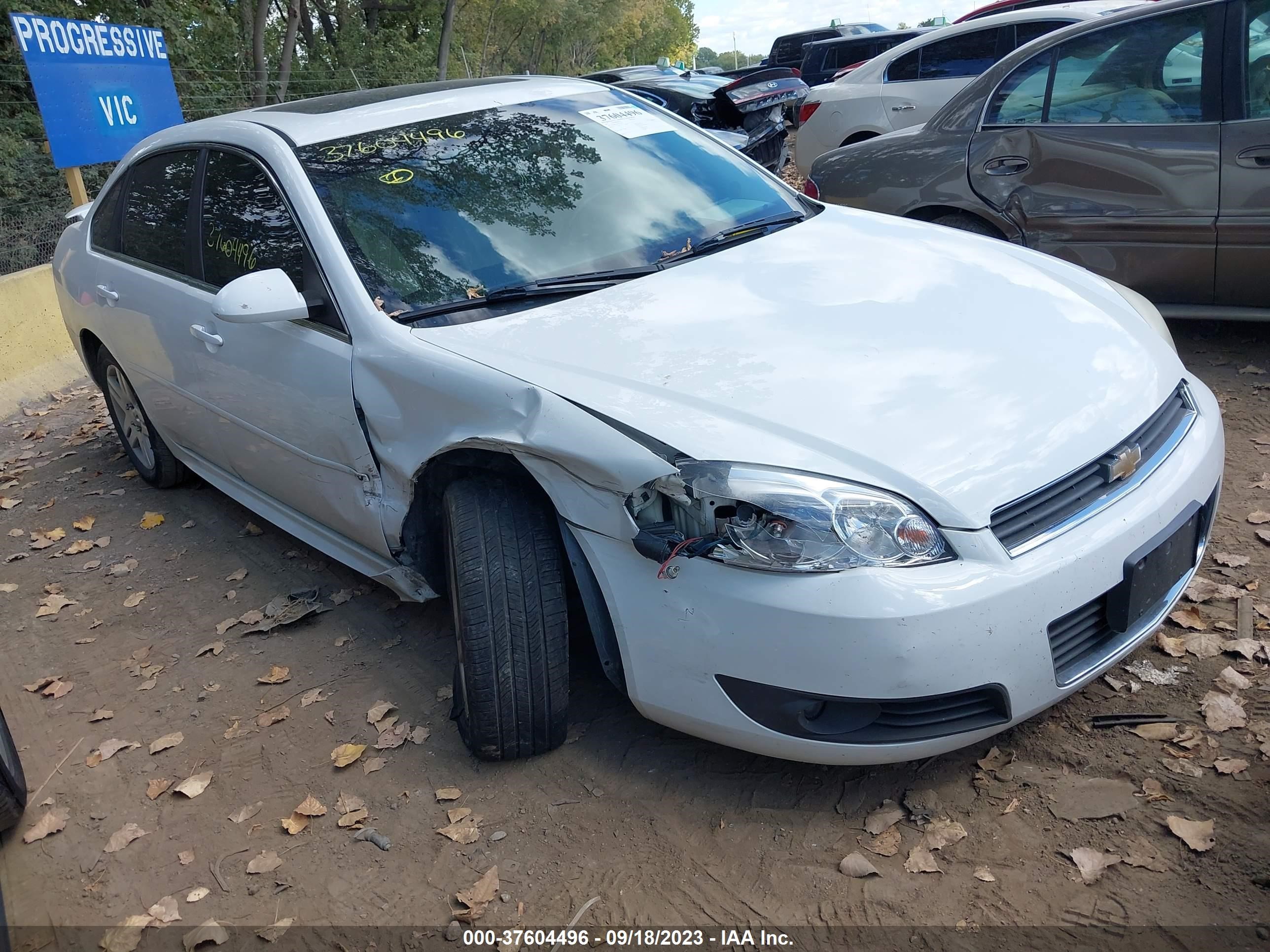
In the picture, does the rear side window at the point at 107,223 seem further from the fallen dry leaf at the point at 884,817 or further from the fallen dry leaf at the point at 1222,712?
the fallen dry leaf at the point at 1222,712

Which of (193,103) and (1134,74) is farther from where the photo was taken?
(193,103)

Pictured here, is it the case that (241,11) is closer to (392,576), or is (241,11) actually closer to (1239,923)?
(392,576)

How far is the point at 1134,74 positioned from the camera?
4797 mm

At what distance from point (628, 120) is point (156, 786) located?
2.77 meters

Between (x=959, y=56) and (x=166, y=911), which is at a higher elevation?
(x=959, y=56)

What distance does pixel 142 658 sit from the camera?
3904 mm

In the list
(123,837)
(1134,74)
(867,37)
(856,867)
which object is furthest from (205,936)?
(867,37)

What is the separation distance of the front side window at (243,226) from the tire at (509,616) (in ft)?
3.61

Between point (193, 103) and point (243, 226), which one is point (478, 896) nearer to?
point (243, 226)

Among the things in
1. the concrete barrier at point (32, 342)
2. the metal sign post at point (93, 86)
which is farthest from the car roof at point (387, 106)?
the metal sign post at point (93, 86)

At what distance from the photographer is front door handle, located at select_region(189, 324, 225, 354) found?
3.79 metres

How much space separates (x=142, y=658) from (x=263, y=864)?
4.71 ft

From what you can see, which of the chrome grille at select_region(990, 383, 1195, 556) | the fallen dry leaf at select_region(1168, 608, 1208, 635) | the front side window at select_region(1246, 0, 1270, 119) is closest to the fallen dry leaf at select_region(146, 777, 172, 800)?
the chrome grille at select_region(990, 383, 1195, 556)

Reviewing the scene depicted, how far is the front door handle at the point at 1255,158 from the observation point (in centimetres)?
437
